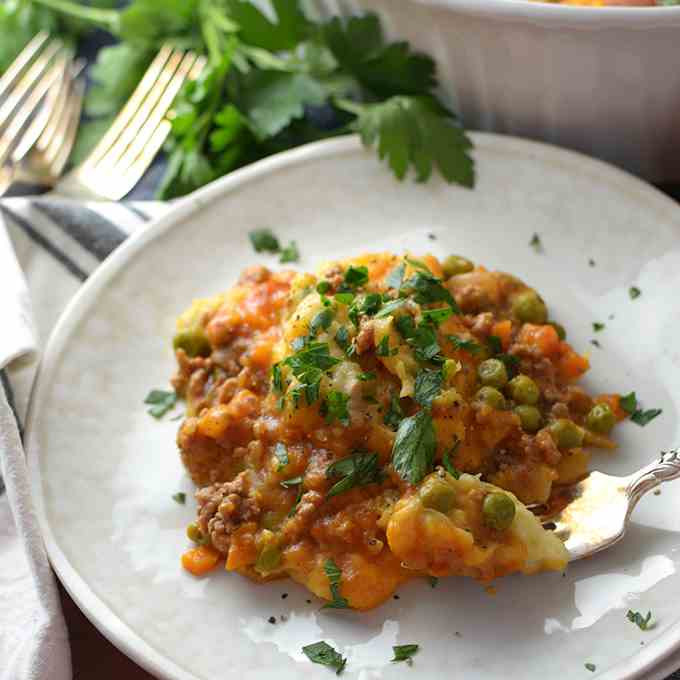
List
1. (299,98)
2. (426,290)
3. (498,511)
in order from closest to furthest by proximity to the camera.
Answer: (498,511)
(426,290)
(299,98)

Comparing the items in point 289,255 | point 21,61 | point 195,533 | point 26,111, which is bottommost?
point 195,533

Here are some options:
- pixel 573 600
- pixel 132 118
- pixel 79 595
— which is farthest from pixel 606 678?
pixel 132 118

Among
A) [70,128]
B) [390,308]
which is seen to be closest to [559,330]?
[390,308]

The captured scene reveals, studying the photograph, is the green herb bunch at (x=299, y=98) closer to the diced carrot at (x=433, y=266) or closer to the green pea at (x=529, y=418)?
the diced carrot at (x=433, y=266)

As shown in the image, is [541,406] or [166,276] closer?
[541,406]

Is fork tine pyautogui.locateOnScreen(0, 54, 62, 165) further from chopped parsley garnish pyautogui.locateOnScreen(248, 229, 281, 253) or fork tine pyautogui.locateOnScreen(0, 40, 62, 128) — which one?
chopped parsley garnish pyautogui.locateOnScreen(248, 229, 281, 253)

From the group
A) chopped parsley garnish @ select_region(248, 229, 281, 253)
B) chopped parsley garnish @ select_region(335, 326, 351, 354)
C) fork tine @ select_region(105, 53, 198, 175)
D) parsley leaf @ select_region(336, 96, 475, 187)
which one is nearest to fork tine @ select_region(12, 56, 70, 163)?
fork tine @ select_region(105, 53, 198, 175)

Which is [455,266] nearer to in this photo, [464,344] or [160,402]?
[464,344]

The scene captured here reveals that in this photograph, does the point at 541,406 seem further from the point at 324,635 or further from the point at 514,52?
the point at 514,52
